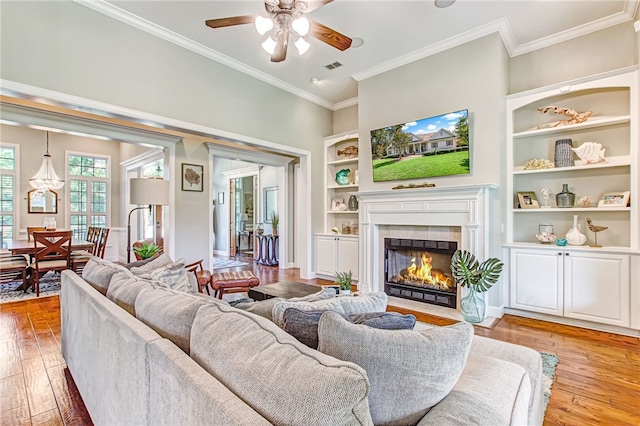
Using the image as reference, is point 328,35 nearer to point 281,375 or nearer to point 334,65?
point 334,65

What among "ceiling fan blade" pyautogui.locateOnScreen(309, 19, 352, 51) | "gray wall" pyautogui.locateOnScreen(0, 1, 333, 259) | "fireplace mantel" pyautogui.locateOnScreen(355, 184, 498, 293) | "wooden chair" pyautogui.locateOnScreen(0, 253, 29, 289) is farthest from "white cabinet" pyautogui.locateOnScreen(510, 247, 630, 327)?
"wooden chair" pyautogui.locateOnScreen(0, 253, 29, 289)

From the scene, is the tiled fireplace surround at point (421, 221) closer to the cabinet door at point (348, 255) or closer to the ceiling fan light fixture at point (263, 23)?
the cabinet door at point (348, 255)

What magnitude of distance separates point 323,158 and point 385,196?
1.94m

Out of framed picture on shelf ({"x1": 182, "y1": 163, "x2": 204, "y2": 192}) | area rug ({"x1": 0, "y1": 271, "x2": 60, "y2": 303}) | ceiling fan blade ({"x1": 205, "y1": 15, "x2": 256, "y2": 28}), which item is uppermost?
ceiling fan blade ({"x1": 205, "y1": 15, "x2": 256, "y2": 28})

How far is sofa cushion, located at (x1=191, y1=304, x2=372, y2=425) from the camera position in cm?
67

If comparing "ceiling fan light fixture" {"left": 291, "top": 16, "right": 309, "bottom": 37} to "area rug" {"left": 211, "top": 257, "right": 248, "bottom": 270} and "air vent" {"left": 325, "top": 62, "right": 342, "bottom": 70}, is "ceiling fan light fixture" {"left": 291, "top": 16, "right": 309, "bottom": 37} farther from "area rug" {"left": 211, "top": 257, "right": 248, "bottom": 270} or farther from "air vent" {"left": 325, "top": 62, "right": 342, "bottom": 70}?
"area rug" {"left": 211, "top": 257, "right": 248, "bottom": 270}

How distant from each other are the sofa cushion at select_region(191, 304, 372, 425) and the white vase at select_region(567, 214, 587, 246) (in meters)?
3.89

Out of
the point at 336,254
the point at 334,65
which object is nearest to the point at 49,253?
the point at 336,254

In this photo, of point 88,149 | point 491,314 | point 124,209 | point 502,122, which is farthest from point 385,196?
point 88,149

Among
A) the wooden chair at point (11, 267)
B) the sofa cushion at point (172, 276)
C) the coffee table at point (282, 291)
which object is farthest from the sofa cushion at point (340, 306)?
the wooden chair at point (11, 267)

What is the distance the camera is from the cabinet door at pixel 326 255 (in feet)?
18.7

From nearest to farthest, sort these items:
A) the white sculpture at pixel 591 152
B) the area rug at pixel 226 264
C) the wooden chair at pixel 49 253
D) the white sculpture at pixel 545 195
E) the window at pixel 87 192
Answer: the white sculpture at pixel 591 152
the white sculpture at pixel 545 195
the wooden chair at pixel 49 253
the area rug at pixel 226 264
the window at pixel 87 192

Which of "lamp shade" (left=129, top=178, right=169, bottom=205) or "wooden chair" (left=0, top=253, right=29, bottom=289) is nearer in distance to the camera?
"lamp shade" (left=129, top=178, right=169, bottom=205)

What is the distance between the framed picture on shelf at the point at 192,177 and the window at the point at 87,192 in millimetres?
4217
